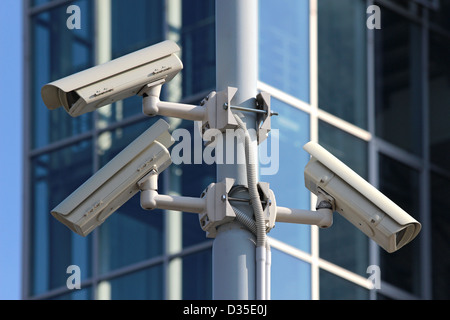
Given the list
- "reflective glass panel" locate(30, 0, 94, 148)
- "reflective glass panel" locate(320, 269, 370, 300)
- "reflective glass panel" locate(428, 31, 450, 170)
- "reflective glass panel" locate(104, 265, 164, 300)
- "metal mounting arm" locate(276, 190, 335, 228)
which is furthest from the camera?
"reflective glass panel" locate(428, 31, 450, 170)

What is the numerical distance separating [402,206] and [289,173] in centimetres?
298

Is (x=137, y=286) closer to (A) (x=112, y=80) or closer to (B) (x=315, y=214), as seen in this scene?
(B) (x=315, y=214)

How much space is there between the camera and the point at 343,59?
54.8ft

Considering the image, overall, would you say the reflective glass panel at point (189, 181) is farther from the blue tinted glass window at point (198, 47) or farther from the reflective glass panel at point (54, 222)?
the reflective glass panel at point (54, 222)

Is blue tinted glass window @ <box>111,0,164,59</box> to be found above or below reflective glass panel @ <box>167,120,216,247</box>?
above

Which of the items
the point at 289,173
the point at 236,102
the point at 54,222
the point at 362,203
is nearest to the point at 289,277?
the point at 289,173

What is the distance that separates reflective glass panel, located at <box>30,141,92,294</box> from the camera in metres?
16.5

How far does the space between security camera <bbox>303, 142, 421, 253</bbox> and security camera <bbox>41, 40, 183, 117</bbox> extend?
944 mm

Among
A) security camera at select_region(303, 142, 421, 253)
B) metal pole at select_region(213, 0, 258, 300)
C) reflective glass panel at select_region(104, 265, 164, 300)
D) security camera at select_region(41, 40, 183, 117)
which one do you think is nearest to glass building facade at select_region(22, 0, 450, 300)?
reflective glass panel at select_region(104, 265, 164, 300)

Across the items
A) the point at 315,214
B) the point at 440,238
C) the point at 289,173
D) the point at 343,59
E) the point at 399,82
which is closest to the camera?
the point at 315,214

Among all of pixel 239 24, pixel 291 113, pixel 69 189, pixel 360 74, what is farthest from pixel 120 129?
pixel 239 24

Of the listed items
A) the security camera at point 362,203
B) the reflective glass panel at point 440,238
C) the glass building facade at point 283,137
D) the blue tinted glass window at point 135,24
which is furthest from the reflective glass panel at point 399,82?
the security camera at point 362,203

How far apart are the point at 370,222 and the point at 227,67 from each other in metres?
1.09

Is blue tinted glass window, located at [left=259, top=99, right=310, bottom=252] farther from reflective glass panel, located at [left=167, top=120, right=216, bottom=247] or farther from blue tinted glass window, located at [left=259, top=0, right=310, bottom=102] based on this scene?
reflective glass panel, located at [left=167, top=120, right=216, bottom=247]
